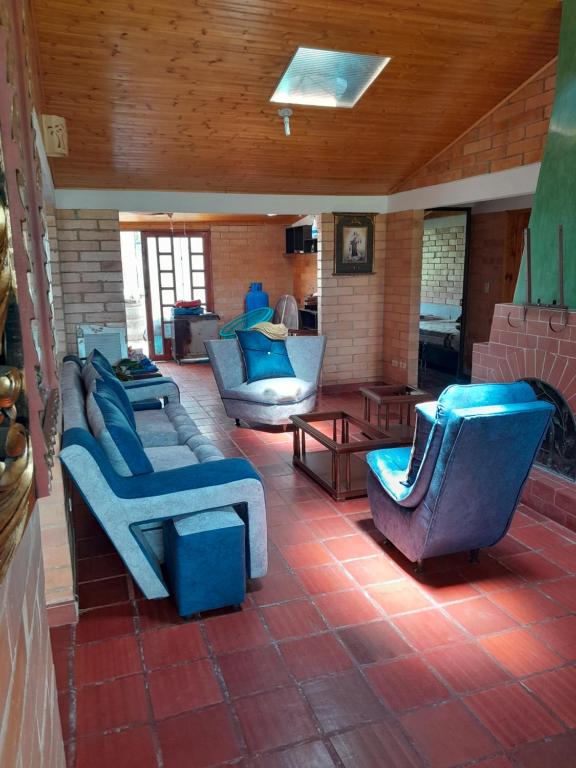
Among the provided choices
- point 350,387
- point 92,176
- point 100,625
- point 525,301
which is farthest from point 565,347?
point 92,176

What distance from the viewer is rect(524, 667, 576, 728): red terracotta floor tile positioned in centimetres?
210

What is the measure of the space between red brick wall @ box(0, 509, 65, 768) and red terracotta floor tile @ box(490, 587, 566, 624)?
7.29 ft

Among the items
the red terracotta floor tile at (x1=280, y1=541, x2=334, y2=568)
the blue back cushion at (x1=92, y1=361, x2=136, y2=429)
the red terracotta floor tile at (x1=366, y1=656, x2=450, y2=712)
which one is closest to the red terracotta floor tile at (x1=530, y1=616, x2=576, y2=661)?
the red terracotta floor tile at (x1=366, y1=656, x2=450, y2=712)

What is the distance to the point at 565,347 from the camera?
3.66 meters

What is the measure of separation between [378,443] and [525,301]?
1.49 metres

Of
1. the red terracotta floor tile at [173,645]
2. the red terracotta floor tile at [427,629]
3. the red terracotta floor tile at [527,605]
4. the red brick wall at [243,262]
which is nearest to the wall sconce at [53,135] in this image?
the red terracotta floor tile at [173,645]

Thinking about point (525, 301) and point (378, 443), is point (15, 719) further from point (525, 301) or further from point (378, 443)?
point (525, 301)

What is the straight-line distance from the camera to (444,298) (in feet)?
27.7

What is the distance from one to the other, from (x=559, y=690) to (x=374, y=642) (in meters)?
0.73

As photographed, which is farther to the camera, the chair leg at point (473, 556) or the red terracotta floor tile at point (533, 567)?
the chair leg at point (473, 556)

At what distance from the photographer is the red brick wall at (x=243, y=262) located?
31.4ft

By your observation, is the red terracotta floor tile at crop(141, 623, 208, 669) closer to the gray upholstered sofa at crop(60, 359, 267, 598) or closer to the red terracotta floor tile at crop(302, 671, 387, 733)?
the gray upholstered sofa at crop(60, 359, 267, 598)

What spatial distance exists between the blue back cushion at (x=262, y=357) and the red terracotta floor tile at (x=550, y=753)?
4.12 meters

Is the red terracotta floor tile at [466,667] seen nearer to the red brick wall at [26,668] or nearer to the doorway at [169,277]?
the red brick wall at [26,668]
